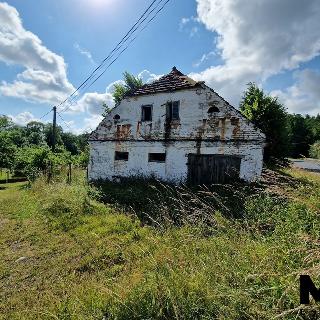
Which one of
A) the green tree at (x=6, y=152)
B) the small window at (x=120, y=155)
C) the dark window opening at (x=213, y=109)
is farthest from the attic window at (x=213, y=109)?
the green tree at (x=6, y=152)

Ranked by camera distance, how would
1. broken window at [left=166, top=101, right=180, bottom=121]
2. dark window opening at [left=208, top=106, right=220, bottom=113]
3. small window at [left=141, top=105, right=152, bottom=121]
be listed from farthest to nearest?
small window at [left=141, top=105, right=152, bottom=121]
broken window at [left=166, top=101, right=180, bottom=121]
dark window opening at [left=208, top=106, right=220, bottom=113]

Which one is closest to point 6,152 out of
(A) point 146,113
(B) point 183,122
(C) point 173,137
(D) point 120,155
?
(D) point 120,155

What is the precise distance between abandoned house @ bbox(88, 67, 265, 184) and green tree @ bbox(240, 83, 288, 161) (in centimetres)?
720

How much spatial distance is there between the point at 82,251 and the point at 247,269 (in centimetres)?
422

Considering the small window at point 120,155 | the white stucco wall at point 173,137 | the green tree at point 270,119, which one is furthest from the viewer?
the green tree at point 270,119

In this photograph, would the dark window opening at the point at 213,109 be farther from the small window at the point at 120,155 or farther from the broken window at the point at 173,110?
the small window at the point at 120,155

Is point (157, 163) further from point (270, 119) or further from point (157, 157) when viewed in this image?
point (270, 119)

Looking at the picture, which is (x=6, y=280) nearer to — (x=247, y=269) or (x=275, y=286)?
(x=247, y=269)

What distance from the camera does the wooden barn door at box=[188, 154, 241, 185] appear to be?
14086 mm

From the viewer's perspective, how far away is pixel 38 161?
72.2ft

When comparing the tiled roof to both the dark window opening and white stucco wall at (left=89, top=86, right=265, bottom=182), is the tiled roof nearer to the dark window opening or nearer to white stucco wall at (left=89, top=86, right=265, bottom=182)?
white stucco wall at (left=89, top=86, right=265, bottom=182)

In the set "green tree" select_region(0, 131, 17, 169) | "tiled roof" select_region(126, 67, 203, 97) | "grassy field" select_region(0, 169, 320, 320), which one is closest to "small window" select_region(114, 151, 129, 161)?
"tiled roof" select_region(126, 67, 203, 97)

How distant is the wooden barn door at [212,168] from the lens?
46.2ft

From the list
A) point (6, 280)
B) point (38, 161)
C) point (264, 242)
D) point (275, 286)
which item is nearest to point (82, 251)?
point (6, 280)
